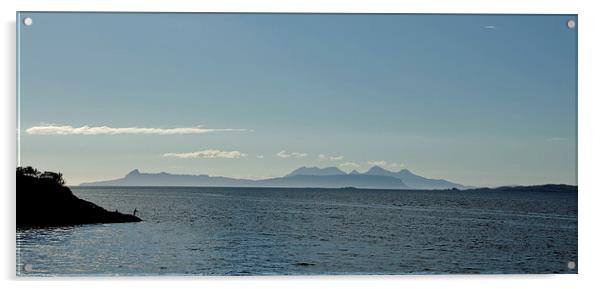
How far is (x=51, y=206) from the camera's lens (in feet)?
17.0

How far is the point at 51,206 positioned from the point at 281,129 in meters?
1.66

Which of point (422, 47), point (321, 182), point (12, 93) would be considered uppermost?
point (422, 47)

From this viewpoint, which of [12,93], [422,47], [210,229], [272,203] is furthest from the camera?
[272,203]

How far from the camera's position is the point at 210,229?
5.80m

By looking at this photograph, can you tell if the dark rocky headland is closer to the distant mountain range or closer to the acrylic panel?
the acrylic panel

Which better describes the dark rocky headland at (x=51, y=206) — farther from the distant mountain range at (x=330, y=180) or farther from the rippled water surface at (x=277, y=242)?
the distant mountain range at (x=330, y=180)

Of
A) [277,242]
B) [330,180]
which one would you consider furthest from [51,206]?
[330,180]

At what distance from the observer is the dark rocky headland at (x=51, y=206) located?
476 centimetres

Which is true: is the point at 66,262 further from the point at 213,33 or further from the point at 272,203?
the point at 272,203

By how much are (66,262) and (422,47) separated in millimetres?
2740

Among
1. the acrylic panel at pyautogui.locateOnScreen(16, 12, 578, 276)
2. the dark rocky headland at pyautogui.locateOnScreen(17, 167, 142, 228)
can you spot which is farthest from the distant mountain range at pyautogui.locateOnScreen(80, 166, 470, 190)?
→ the dark rocky headland at pyautogui.locateOnScreen(17, 167, 142, 228)
